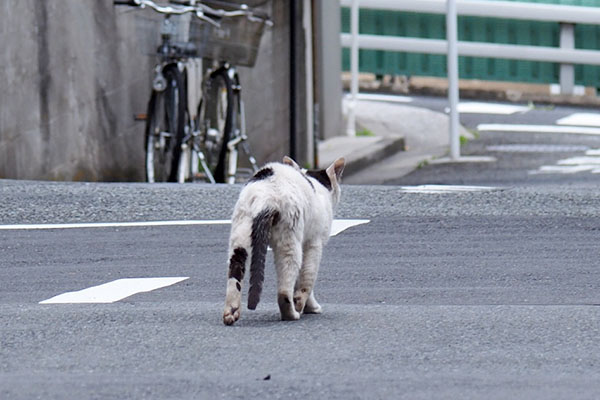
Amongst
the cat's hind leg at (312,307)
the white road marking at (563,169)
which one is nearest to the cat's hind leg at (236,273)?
the cat's hind leg at (312,307)

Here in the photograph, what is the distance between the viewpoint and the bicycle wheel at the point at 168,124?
39.2 feet

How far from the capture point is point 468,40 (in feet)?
71.4

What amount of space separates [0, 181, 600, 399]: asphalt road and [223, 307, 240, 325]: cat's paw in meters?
0.05

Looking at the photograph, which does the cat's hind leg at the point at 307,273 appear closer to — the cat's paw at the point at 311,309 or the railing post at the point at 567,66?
the cat's paw at the point at 311,309

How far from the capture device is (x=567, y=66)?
21766 millimetres

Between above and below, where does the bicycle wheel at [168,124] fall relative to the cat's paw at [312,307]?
above

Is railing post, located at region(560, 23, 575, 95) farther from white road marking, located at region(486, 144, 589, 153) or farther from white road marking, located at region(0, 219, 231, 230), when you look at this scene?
white road marking, located at region(0, 219, 231, 230)

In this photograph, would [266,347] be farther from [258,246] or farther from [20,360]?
[20,360]

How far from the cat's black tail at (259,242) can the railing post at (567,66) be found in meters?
17.0

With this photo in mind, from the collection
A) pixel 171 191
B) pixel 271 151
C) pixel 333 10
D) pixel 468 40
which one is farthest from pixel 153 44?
pixel 468 40

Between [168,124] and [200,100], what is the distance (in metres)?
0.72

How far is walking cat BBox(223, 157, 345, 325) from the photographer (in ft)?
17.5

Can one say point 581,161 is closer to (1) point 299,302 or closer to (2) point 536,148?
(2) point 536,148

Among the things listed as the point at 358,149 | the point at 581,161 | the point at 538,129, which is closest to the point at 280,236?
the point at 581,161
